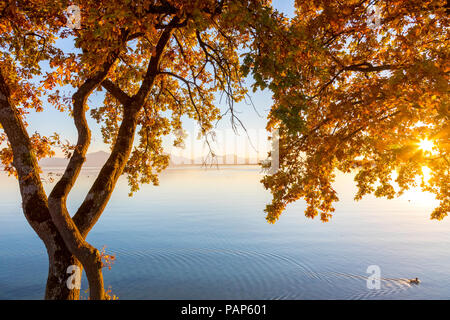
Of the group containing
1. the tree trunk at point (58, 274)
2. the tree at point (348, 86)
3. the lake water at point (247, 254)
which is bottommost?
the lake water at point (247, 254)

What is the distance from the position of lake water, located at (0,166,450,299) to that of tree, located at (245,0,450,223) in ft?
34.7

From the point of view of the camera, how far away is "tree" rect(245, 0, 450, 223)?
5.81 m

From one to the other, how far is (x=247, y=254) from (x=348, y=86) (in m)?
17.8

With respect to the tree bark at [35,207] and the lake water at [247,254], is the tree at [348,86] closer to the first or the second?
the tree bark at [35,207]

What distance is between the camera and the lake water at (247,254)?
60.1ft

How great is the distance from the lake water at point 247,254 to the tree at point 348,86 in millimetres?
10574

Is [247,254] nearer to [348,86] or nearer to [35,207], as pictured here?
[348,86]

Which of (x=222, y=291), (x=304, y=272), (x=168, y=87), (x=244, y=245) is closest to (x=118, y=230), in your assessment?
(x=244, y=245)

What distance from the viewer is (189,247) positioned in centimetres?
2609

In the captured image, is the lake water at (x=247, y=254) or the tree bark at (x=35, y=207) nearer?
the tree bark at (x=35, y=207)

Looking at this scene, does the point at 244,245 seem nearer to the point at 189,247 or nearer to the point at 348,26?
the point at 189,247

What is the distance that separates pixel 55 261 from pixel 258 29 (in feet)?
19.6

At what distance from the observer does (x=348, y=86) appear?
10.5 meters

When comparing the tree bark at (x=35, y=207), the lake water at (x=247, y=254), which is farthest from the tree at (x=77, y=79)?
the lake water at (x=247, y=254)
